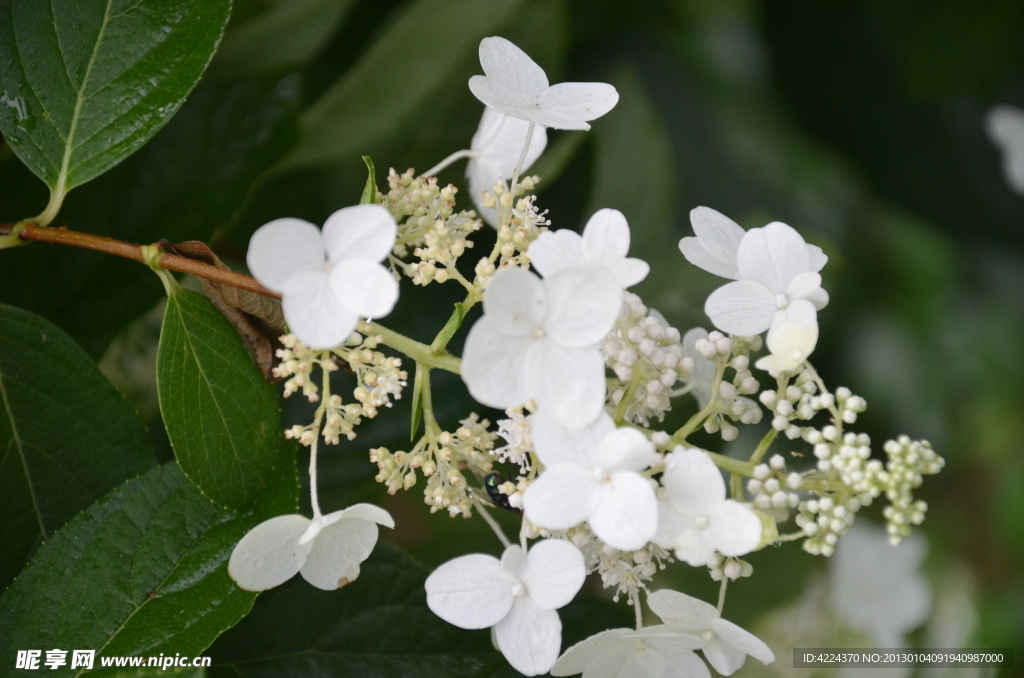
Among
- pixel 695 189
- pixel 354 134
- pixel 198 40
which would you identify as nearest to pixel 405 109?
pixel 354 134

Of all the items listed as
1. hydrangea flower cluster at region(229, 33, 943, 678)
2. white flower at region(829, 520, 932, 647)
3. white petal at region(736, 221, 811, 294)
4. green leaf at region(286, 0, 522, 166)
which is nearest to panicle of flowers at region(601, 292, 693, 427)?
hydrangea flower cluster at region(229, 33, 943, 678)

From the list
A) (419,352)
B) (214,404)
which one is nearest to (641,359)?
(419,352)

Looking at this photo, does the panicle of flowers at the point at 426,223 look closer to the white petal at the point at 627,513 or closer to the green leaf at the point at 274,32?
the white petal at the point at 627,513

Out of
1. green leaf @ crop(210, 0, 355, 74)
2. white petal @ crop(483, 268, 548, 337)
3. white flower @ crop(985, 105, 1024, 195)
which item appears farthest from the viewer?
white flower @ crop(985, 105, 1024, 195)

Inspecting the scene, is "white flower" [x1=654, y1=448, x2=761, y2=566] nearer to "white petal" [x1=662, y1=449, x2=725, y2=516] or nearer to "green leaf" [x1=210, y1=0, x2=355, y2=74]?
"white petal" [x1=662, y1=449, x2=725, y2=516]

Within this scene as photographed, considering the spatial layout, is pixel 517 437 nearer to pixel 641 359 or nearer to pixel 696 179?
pixel 641 359
